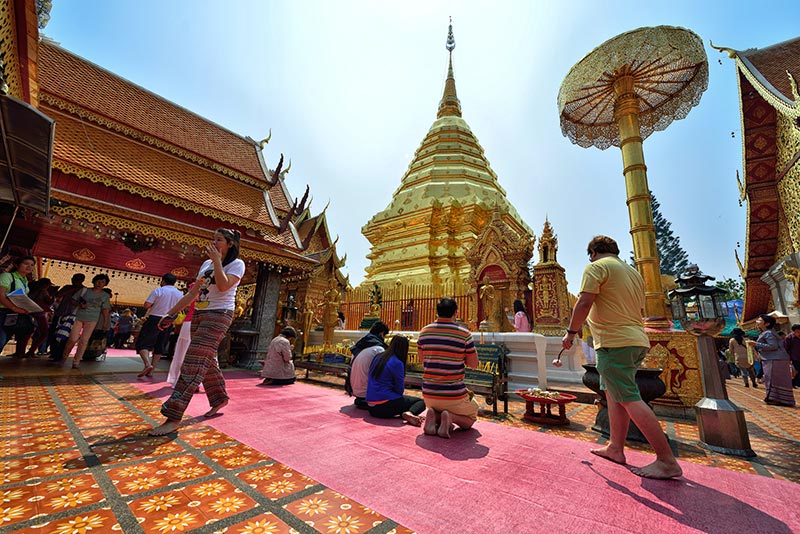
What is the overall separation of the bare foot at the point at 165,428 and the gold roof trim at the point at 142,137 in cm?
717

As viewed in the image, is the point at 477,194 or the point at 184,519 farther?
the point at 477,194

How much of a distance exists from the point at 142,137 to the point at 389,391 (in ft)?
25.7

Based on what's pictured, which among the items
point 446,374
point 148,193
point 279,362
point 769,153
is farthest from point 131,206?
point 769,153

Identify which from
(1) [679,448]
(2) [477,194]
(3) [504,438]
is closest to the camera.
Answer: (3) [504,438]

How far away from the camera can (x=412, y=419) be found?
314 centimetres

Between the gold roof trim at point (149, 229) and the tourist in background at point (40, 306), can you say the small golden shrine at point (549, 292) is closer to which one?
the gold roof trim at point (149, 229)

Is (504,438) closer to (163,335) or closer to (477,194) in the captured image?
(163,335)

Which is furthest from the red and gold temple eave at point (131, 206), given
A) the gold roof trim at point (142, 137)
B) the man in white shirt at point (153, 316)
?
the gold roof trim at point (142, 137)

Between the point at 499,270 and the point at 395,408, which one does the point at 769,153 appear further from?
the point at 395,408

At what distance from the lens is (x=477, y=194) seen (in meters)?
15.1

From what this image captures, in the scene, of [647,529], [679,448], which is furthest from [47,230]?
[679,448]

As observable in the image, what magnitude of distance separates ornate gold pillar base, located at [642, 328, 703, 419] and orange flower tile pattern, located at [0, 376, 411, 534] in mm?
4588

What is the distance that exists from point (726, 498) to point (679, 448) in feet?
4.84

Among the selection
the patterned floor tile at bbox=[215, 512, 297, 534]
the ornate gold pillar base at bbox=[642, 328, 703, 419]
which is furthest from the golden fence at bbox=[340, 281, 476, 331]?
the patterned floor tile at bbox=[215, 512, 297, 534]
